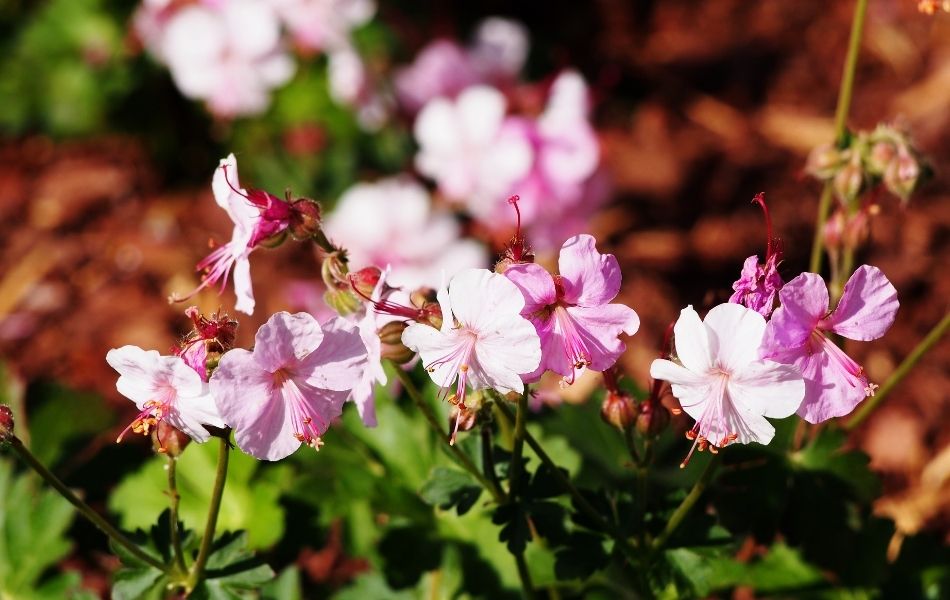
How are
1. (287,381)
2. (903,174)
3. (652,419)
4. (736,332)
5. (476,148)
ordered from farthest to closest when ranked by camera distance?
(476,148) → (903,174) → (652,419) → (287,381) → (736,332)

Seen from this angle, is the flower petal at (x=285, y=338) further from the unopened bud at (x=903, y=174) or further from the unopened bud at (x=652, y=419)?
the unopened bud at (x=903, y=174)

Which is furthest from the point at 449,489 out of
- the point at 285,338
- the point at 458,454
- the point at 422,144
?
the point at 422,144

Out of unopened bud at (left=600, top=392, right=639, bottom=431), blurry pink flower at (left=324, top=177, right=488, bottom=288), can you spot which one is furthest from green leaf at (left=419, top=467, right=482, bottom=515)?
blurry pink flower at (left=324, top=177, right=488, bottom=288)

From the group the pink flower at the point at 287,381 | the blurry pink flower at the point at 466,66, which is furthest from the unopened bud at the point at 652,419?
the blurry pink flower at the point at 466,66

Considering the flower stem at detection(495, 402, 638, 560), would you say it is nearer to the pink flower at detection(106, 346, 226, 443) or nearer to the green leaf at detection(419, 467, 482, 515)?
the green leaf at detection(419, 467, 482, 515)

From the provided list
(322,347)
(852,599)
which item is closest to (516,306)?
(322,347)

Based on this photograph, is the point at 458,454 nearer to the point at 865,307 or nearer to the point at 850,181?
the point at 865,307
